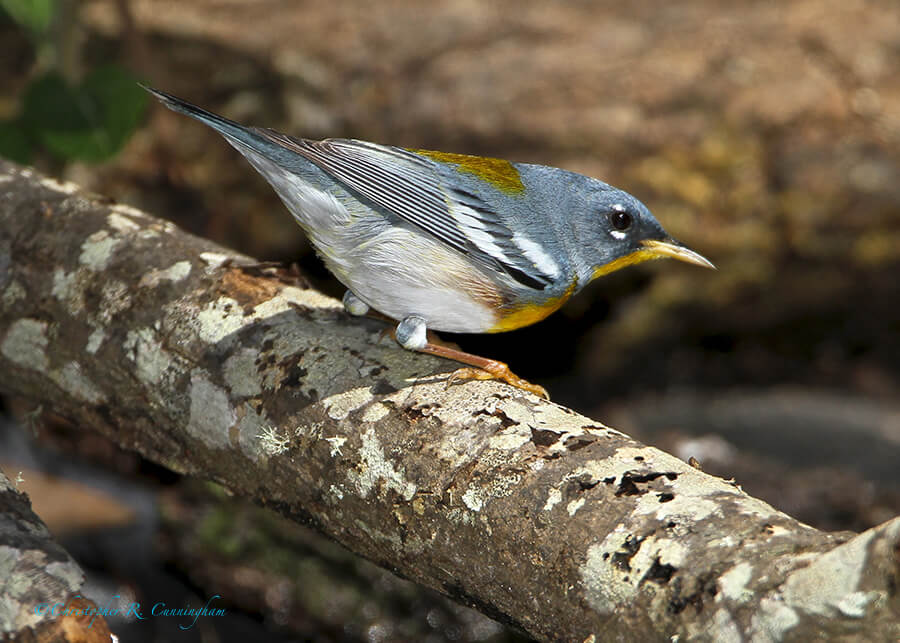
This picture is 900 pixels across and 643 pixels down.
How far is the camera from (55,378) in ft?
10.6

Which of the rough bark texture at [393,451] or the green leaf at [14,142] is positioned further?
the green leaf at [14,142]

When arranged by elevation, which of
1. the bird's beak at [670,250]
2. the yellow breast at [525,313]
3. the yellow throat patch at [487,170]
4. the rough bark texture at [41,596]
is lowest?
the rough bark texture at [41,596]

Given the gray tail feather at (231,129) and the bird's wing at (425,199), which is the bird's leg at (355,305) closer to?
the bird's wing at (425,199)

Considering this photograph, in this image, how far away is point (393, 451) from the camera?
2.64 meters

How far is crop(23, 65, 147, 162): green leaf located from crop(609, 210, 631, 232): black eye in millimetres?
2768

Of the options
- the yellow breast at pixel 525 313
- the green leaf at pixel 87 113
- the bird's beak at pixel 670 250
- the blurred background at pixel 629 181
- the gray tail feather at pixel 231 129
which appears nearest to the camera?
the gray tail feather at pixel 231 129

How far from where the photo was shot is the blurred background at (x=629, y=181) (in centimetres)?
638

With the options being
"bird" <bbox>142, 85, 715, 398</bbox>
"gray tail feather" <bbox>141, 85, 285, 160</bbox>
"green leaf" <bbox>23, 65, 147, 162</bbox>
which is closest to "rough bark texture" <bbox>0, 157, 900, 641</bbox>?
"bird" <bbox>142, 85, 715, 398</bbox>

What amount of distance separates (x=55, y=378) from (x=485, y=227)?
5.28 feet

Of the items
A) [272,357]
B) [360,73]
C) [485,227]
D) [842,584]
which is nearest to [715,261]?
[360,73]

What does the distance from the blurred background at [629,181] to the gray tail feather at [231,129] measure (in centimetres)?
299

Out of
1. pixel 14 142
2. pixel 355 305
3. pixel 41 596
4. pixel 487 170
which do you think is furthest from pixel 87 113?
pixel 41 596

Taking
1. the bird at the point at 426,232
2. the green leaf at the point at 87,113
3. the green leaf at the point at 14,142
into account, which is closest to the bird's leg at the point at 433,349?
the bird at the point at 426,232

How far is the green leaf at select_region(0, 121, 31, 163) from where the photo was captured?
500cm
